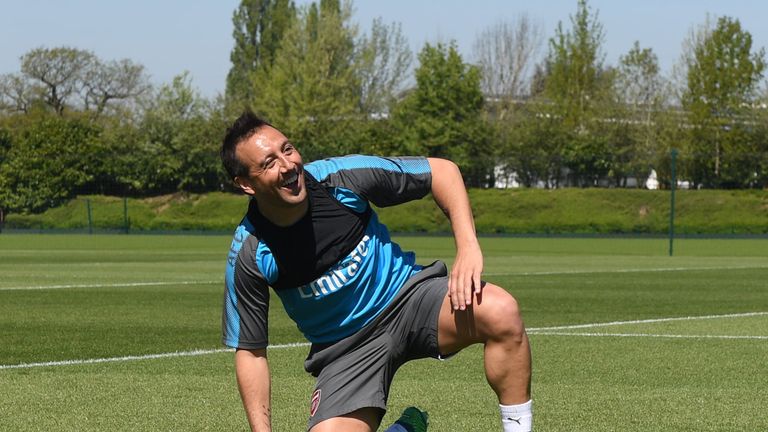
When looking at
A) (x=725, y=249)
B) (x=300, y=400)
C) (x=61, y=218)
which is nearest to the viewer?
(x=300, y=400)

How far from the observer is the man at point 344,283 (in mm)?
4977

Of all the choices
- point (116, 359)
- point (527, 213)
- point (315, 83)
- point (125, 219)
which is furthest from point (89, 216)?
point (116, 359)

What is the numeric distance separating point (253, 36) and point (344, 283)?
93.4m

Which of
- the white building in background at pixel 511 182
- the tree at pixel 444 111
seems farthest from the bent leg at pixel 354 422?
the tree at pixel 444 111

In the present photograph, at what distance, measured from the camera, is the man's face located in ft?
16.2

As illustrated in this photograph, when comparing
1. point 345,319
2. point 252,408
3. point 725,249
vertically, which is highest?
point 345,319

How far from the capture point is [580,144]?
56.4 metres

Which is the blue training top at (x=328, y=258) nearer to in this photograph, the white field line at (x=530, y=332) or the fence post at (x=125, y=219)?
the white field line at (x=530, y=332)

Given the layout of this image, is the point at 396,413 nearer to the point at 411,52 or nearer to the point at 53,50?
the point at 411,52

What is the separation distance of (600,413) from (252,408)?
→ 2.25m

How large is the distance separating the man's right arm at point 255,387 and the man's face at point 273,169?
0.62m

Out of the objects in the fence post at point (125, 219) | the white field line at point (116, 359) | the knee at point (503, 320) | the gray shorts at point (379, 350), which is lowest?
the fence post at point (125, 219)

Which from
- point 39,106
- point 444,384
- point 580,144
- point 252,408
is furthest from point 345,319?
point 39,106

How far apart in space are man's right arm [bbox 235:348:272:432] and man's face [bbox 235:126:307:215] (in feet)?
2.03
